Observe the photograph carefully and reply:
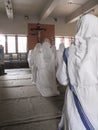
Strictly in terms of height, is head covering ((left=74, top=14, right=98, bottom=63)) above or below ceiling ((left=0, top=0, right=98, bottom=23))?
below

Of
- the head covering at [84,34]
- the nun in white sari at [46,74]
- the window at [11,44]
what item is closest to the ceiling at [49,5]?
the window at [11,44]

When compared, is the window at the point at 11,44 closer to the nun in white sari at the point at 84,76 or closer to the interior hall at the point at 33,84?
the interior hall at the point at 33,84

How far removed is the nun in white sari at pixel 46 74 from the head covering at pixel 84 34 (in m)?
2.57

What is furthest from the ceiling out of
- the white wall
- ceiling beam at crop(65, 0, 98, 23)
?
the white wall

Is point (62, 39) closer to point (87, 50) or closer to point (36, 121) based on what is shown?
point (36, 121)

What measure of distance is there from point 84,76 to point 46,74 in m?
2.76

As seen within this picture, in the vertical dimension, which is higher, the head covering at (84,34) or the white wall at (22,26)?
the white wall at (22,26)

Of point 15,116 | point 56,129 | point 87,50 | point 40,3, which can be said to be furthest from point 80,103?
point 40,3

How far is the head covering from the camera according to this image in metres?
1.56

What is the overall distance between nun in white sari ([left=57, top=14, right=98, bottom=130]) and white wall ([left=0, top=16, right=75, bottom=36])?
8456 millimetres

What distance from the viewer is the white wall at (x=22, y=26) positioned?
942cm

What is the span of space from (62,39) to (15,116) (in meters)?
8.55

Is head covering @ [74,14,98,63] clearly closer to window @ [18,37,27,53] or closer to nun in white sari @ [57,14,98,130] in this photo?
nun in white sari @ [57,14,98,130]

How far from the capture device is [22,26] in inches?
384
